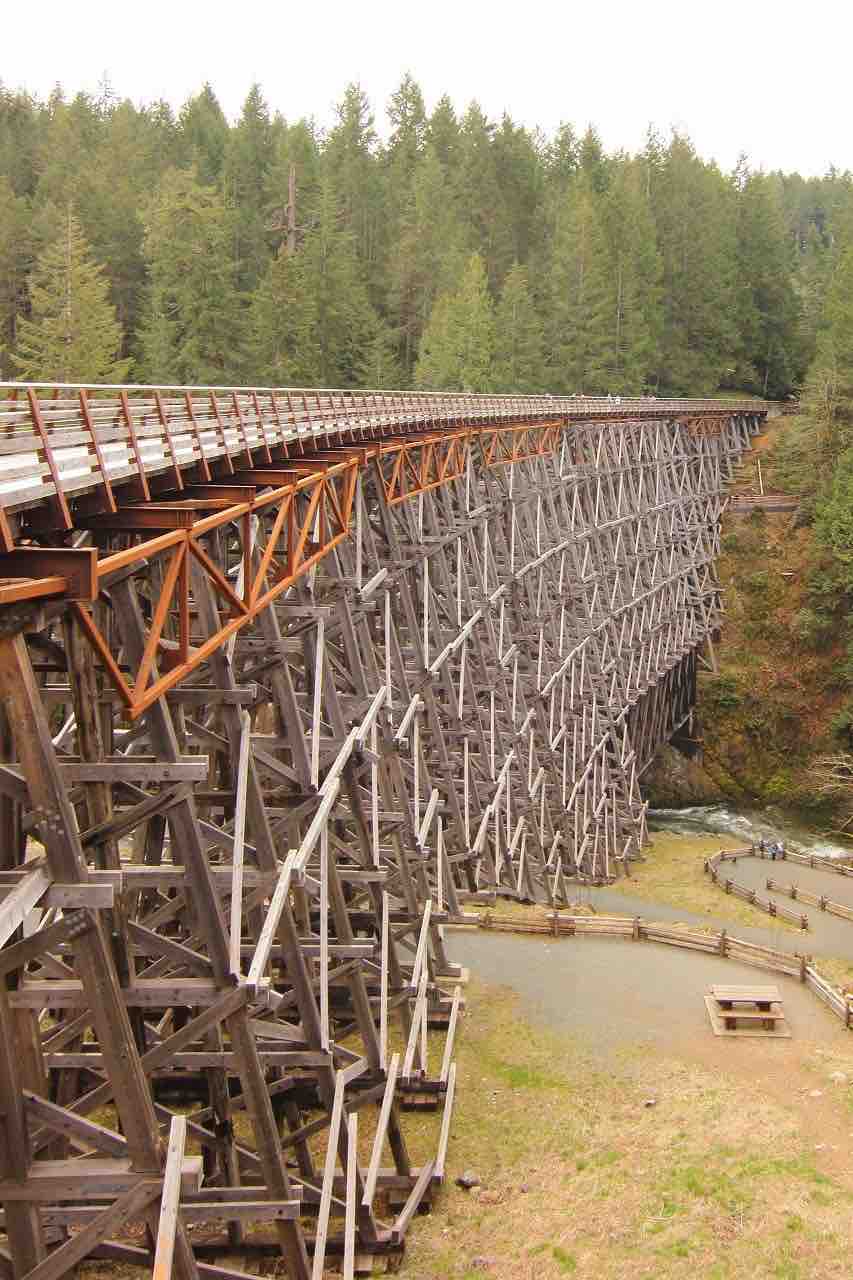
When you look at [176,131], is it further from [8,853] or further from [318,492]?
[8,853]

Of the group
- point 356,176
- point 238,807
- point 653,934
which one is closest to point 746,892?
point 653,934

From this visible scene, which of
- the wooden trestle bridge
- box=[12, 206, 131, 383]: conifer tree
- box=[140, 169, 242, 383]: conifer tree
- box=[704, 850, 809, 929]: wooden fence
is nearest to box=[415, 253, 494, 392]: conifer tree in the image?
box=[140, 169, 242, 383]: conifer tree

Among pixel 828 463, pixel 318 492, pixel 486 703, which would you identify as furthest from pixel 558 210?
pixel 318 492

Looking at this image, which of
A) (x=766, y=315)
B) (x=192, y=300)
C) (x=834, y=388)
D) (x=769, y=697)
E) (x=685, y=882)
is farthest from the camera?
(x=766, y=315)

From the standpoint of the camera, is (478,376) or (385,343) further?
(385,343)

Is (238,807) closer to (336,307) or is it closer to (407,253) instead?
(336,307)

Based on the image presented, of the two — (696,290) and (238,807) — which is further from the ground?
(696,290)
